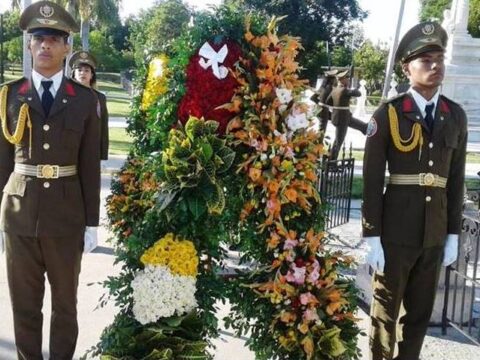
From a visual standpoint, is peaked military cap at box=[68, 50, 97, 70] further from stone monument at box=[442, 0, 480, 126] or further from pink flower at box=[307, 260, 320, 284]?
stone monument at box=[442, 0, 480, 126]

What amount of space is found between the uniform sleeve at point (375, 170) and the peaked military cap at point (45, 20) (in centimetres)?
170

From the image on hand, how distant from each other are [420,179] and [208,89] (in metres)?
1.22

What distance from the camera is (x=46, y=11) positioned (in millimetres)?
3043

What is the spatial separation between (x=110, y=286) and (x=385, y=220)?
1.50 m

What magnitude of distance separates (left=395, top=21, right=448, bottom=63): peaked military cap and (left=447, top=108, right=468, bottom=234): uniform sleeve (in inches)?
17.7

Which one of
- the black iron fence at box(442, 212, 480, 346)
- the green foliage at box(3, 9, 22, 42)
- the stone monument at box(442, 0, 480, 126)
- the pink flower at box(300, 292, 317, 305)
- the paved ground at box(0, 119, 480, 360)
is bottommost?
the paved ground at box(0, 119, 480, 360)

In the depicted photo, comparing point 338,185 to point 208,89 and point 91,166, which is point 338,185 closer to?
point 91,166

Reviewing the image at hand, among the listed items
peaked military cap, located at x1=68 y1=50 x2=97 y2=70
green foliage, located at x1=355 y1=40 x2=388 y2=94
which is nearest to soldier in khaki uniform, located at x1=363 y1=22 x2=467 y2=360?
peaked military cap, located at x1=68 y1=50 x2=97 y2=70

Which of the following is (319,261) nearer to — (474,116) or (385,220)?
(385,220)

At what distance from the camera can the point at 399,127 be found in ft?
10.2

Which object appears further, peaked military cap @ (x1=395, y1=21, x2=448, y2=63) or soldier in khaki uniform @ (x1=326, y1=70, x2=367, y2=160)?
soldier in khaki uniform @ (x1=326, y1=70, x2=367, y2=160)

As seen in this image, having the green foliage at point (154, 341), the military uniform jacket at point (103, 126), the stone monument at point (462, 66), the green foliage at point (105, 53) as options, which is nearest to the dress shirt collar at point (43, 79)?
the military uniform jacket at point (103, 126)

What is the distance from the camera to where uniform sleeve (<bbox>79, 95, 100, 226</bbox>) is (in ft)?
10.5

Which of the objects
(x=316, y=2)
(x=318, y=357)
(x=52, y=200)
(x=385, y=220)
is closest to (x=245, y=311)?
(x=318, y=357)
